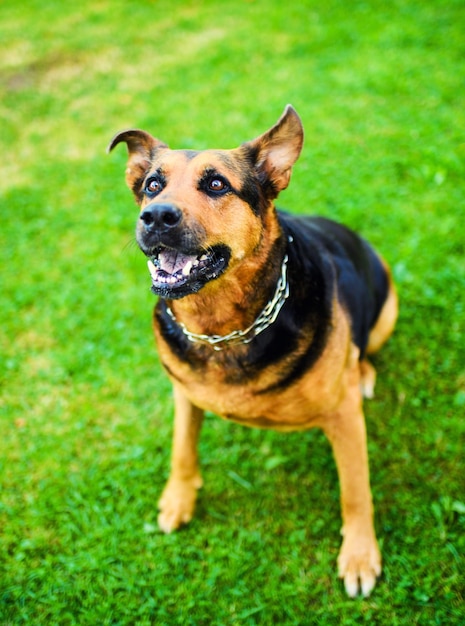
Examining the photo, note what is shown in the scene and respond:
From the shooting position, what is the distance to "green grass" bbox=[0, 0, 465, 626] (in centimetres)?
328

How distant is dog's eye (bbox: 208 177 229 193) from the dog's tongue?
15.1 inches

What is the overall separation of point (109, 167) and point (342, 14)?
5323 millimetres

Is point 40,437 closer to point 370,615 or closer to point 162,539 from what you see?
point 162,539

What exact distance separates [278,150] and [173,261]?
830 millimetres

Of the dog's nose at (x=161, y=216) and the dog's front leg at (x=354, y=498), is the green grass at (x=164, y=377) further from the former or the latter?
the dog's nose at (x=161, y=216)

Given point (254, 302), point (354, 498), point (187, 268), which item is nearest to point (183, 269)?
point (187, 268)

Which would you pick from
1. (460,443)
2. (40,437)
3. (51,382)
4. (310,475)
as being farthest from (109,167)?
(460,443)

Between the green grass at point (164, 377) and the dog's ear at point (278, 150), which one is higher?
the dog's ear at point (278, 150)

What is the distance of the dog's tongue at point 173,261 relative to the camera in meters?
2.60

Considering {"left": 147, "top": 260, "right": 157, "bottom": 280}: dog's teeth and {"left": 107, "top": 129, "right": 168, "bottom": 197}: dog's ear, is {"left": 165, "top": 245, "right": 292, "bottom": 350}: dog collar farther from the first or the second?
{"left": 107, "top": 129, "right": 168, "bottom": 197}: dog's ear

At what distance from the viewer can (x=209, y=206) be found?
2637 millimetres

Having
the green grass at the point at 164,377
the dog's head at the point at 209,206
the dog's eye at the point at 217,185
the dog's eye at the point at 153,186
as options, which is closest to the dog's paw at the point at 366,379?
the green grass at the point at 164,377

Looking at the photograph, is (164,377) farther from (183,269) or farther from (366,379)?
(183,269)

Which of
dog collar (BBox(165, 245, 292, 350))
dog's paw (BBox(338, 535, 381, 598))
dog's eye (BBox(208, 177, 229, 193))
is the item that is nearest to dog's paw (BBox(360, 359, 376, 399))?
dog's paw (BBox(338, 535, 381, 598))
